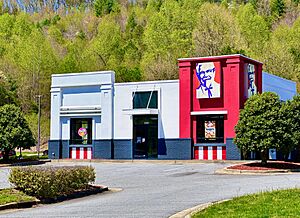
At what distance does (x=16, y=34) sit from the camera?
83.6 m

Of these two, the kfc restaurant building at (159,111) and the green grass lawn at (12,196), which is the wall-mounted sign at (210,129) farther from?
the green grass lawn at (12,196)

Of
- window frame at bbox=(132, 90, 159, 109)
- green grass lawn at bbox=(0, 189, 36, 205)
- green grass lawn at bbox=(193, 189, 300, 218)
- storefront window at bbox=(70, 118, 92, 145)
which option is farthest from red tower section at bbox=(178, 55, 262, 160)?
green grass lawn at bbox=(193, 189, 300, 218)

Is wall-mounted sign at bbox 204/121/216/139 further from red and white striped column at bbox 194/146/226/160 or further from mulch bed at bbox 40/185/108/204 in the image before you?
Result: mulch bed at bbox 40/185/108/204

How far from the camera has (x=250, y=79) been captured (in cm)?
3800

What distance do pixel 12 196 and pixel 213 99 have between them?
2302 cm

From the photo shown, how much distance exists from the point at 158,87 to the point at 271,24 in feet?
185

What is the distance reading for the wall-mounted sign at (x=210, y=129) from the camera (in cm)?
3683

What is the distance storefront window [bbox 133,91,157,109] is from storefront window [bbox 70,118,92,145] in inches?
165

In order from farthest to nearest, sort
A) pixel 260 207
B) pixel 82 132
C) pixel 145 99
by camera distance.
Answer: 1. pixel 82 132
2. pixel 145 99
3. pixel 260 207

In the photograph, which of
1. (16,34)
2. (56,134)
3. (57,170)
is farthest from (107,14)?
(57,170)

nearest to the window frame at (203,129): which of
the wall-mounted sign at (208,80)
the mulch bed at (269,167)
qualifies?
the wall-mounted sign at (208,80)

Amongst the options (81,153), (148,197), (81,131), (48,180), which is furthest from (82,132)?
(148,197)

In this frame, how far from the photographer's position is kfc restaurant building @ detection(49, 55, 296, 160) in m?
36.7

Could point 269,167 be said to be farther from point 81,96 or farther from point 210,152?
point 81,96
